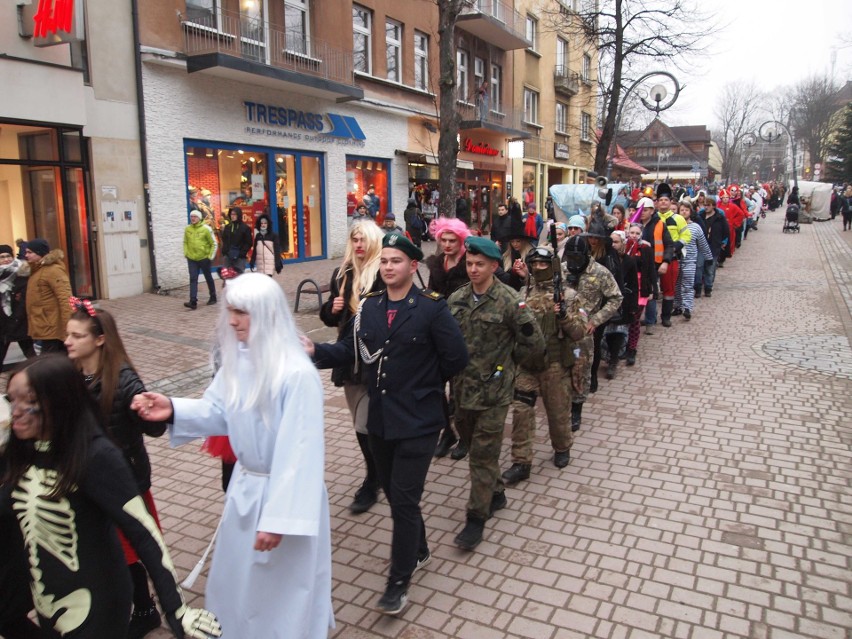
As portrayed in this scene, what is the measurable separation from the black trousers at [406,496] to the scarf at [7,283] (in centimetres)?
563

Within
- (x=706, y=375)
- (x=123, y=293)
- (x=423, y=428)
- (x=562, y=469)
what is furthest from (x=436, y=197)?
(x=423, y=428)

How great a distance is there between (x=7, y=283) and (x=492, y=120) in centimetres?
2161

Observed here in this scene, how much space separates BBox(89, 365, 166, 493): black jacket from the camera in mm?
2910

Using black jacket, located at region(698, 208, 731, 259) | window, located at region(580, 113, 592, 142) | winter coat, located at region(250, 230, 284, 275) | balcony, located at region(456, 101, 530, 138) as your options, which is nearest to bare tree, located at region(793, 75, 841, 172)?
window, located at region(580, 113, 592, 142)

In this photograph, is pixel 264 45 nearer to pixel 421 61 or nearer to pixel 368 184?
pixel 368 184

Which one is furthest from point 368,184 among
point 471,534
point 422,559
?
point 422,559

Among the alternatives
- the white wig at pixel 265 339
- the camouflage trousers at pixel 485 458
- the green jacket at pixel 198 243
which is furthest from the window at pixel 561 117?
the white wig at pixel 265 339

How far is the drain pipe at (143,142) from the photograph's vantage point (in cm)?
1179

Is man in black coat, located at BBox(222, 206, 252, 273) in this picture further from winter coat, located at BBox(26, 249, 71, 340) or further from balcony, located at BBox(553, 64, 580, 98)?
balcony, located at BBox(553, 64, 580, 98)

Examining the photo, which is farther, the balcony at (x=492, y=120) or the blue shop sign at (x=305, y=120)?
the balcony at (x=492, y=120)

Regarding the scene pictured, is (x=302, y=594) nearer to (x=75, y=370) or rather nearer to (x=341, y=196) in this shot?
(x=75, y=370)

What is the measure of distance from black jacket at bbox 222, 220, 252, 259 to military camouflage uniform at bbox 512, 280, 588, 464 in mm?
7952

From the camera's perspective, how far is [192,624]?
2223 millimetres

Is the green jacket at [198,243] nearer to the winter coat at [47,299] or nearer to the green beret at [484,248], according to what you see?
the winter coat at [47,299]
